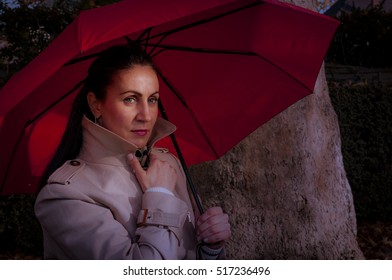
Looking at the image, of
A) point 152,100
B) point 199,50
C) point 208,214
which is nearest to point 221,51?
point 199,50

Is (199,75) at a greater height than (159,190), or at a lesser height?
greater

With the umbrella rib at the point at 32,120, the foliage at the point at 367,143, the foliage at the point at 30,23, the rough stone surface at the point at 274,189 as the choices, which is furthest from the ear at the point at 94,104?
the foliage at the point at 367,143

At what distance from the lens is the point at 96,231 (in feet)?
5.71

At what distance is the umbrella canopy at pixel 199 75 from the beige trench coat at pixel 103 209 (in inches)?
11.2

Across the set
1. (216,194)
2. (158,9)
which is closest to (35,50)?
(216,194)

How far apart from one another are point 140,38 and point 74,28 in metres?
0.49

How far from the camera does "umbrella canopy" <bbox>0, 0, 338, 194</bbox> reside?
1.78 meters

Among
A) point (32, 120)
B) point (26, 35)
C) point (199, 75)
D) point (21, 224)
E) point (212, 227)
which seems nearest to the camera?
point (212, 227)

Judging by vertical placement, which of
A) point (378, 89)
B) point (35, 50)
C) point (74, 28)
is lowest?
point (74, 28)

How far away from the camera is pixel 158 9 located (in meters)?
1.66

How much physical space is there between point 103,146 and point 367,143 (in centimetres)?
461

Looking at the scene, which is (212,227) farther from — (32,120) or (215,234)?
(32,120)

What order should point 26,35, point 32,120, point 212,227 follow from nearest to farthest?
point 212,227
point 32,120
point 26,35

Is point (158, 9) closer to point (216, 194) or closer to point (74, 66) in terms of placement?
point (74, 66)
